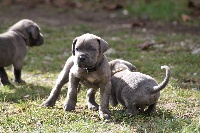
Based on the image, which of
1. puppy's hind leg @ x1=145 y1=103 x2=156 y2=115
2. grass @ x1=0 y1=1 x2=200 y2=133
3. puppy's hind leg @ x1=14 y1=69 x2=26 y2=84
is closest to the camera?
grass @ x1=0 y1=1 x2=200 y2=133

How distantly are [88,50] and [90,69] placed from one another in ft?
1.09

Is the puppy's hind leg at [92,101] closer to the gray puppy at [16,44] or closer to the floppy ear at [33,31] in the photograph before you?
the gray puppy at [16,44]

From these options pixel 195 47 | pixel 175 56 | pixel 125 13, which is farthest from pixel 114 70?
pixel 125 13

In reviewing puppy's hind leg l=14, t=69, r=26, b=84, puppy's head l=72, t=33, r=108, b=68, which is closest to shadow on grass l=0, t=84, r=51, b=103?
puppy's hind leg l=14, t=69, r=26, b=84

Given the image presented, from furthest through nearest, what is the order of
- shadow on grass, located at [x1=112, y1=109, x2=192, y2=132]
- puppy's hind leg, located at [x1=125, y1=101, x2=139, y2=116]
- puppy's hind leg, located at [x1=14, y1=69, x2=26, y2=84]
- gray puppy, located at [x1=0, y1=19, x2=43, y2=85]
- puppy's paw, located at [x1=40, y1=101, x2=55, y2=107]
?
puppy's hind leg, located at [x1=14, y1=69, x2=26, y2=84] < gray puppy, located at [x1=0, y1=19, x2=43, y2=85] < puppy's paw, located at [x1=40, y1=101, x2=55, y2=107] < puppy's hind leg, located at [x1=125, y1=101, x2=139, y2=116] < shadow on grass, located at [x1=112, y1=109, x2=192, y2=132]

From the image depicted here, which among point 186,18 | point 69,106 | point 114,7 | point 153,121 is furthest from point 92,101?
point 114,7

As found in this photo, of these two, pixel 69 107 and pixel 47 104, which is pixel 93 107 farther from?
pixel 47 104

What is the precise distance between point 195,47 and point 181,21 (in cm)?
416

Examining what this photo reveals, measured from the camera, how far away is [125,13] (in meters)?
17.9

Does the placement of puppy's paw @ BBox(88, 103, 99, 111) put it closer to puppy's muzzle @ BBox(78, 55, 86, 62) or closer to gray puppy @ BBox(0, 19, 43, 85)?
puppy's muzzle @ BBox(78, 55, 86, 62)

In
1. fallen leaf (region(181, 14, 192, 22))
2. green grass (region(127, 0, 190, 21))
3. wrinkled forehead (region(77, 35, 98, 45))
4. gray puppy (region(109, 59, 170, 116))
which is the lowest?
green grass (region(127, 0, 190, 21))

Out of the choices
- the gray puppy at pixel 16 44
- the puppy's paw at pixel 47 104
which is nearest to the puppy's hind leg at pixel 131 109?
the puppy's paw at pixel 47 104

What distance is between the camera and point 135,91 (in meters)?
6.59

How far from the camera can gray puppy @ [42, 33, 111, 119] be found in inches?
253
